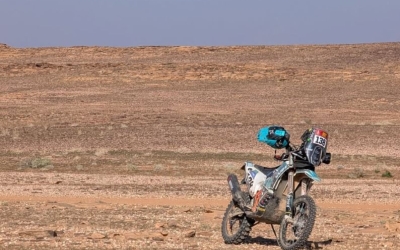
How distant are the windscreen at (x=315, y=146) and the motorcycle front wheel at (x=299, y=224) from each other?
1.35 feet

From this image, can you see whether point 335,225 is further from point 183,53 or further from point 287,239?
point 183,53

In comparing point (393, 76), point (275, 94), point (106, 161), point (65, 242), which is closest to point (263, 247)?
point (65, 242)

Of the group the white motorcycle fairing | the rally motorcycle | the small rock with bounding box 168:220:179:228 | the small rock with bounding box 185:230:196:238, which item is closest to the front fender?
the rally motorcycle

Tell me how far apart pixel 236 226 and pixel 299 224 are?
1.51m

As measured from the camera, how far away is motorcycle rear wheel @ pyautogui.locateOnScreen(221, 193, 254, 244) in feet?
38.4

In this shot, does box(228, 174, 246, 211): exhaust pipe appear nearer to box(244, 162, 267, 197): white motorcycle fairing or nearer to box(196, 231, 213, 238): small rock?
box(244, 162, 267, 197): white motorcycle fairing

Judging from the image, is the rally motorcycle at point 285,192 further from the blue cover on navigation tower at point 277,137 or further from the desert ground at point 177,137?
the desert ground at point 177,137

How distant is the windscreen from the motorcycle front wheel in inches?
16.2

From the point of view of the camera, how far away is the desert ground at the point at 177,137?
13547 millimetres

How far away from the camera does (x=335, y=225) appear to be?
14.1 m

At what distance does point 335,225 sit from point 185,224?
2.09m

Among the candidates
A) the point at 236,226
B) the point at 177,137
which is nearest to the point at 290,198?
the point at 236,226

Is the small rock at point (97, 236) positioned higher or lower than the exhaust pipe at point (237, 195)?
lower

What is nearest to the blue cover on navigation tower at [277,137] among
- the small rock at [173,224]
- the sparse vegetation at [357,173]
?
the small rock at [173,224]
